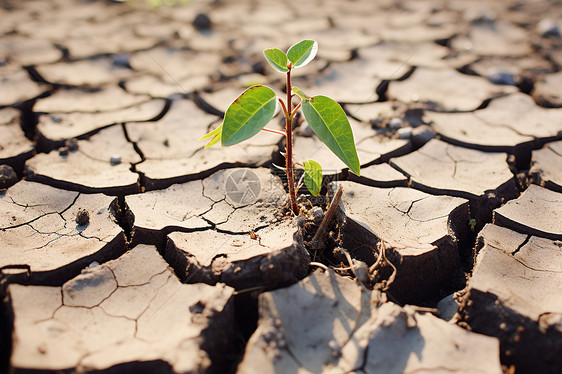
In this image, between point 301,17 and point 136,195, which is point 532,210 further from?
point 301,17

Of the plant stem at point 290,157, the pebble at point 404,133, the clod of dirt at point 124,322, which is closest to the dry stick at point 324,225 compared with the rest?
the plant stem at point 290,157

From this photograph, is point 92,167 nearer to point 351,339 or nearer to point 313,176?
point 313,176

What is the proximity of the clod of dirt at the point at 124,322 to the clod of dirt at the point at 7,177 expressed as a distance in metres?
0.71

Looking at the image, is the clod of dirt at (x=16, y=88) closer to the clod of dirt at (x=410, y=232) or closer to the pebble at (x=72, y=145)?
the pebble at (x=72, y=145)

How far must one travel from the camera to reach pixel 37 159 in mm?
2051

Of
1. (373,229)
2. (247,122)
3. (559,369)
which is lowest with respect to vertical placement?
(559,369)

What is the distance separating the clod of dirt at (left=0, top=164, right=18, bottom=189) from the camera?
1.89m

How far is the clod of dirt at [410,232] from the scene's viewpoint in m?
1.53

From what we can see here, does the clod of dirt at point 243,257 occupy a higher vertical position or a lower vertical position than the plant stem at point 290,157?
lower

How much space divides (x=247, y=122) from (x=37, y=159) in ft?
4.11

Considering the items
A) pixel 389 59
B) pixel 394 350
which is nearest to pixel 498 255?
pixel 394 350

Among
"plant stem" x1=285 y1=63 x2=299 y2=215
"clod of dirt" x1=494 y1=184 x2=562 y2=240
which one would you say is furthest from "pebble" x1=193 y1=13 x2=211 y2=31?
"clod of dirt" x1=494 y1=184 x2=562 y2=240

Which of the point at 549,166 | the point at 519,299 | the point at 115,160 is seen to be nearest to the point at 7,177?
the point at 115,160

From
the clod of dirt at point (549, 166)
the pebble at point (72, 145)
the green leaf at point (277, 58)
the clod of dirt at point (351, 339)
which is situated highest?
the green leaf at point (277, 58)
